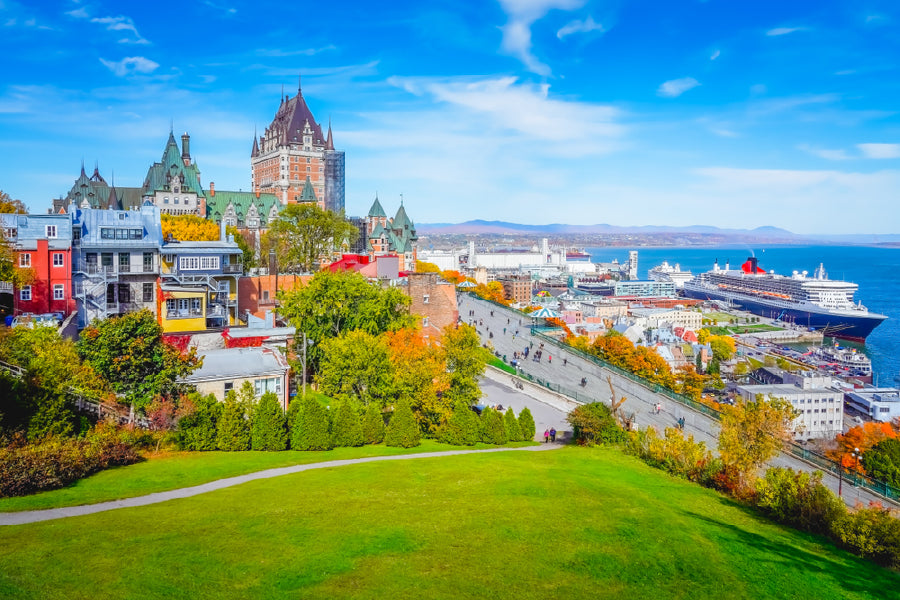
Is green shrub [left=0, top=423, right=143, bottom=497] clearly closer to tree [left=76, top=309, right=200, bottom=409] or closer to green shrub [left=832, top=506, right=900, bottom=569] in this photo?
tree [left=76, top=309, right=200, bottom=409]

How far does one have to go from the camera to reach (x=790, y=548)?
Result: 16188 mm

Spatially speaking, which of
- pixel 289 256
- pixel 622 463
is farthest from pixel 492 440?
pixel 289 256

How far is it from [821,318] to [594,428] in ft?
386

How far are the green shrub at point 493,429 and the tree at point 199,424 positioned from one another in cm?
1158

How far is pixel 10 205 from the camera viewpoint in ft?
129

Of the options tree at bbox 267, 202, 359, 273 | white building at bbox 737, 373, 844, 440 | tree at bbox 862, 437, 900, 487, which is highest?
tree at bbox 267, 202, 359, 273

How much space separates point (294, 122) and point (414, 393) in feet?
329

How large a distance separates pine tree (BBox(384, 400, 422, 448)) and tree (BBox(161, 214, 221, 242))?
32.9m

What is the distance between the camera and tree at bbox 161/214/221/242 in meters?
53.2

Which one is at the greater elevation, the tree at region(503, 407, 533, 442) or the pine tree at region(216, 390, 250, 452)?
the pine tree at region(216, 390, 250, 452)

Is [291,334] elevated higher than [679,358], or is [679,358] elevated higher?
[291,334]

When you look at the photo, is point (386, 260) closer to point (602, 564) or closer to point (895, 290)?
point (602, 564)

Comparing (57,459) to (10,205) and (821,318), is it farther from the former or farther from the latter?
(821,318)

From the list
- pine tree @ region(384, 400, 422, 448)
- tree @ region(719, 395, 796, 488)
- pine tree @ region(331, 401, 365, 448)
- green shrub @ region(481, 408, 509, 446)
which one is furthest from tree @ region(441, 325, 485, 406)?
tree @ region(719, 395, 796, 488)
